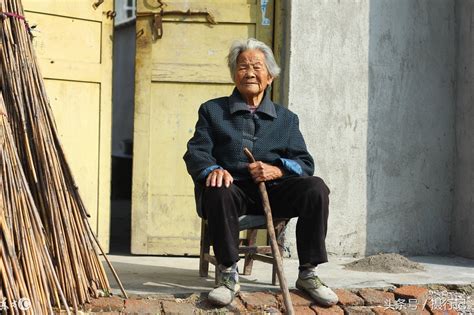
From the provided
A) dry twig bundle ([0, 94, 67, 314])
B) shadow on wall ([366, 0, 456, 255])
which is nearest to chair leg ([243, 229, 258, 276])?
shadow on wall ([366, 0, 456, 255])

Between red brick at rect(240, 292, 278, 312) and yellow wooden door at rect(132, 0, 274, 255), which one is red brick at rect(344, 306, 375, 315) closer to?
red brick at rect(240, 292, 278, 312)

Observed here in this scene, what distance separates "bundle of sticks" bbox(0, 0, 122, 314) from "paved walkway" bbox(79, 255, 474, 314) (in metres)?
0.23

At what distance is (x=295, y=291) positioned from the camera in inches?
165

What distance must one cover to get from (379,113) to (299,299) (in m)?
1.82

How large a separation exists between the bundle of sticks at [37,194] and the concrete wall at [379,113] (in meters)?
1.88

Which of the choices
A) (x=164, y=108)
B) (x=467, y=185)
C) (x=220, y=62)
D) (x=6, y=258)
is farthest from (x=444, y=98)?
(x=6, y=258)

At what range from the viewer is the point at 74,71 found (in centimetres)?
530

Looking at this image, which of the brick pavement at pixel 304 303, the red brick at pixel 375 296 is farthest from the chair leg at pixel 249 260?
the red brick at pixel 375 296

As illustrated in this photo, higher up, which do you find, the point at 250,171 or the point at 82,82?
the point at 82,82

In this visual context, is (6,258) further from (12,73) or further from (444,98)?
(444,98)

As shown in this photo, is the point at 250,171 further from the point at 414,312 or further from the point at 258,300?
the point at 414,312

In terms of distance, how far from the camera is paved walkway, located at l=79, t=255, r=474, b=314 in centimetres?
405

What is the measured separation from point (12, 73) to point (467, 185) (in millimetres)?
3053

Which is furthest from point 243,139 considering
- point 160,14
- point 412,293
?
point 160,14
